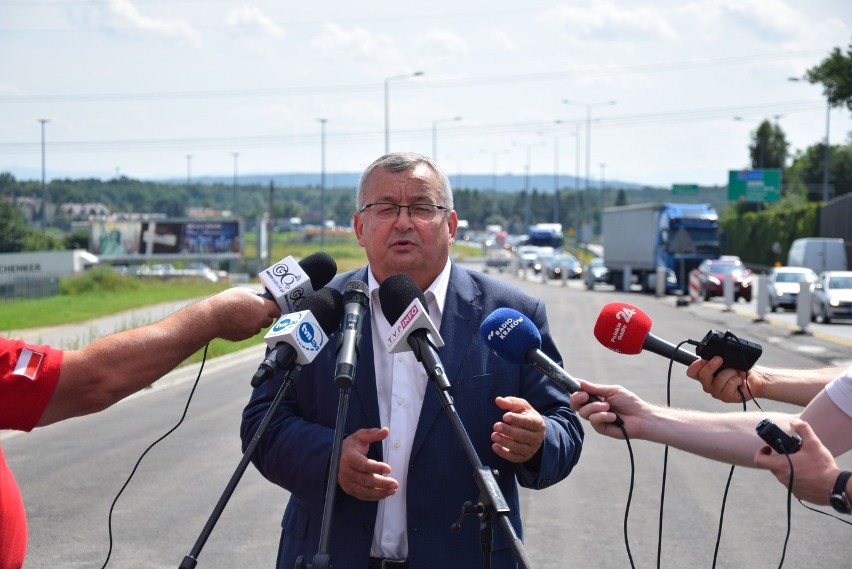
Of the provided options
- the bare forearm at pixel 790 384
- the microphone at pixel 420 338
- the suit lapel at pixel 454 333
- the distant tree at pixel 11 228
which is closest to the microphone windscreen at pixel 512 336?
the microphone at pixel 420 338

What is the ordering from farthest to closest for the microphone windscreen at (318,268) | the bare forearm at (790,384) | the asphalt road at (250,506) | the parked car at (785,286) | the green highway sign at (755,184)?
the green highway sign at (755,184) → the parked car at (785,286) → the asphalt road at (250,506) → the bare forearm at (790,384) → the microphone windscreen at (318,268)

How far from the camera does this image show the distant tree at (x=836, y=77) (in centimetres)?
5522

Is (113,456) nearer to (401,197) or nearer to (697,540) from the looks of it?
(697,540)

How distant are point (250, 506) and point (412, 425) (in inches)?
223

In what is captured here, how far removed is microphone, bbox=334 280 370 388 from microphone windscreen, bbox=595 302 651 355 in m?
0.81

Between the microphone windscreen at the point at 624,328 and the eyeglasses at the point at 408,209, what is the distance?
0.79 meters

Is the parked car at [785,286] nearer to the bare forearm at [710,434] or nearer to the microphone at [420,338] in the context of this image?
the bare forearm at [710,434]

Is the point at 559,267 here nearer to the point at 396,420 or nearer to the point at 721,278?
the point at 721,278

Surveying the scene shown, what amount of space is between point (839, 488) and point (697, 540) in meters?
4.99

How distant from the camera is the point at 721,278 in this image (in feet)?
154

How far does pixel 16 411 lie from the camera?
10.6 feet

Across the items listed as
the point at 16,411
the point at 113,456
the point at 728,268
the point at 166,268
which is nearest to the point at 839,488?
the point at 16,411

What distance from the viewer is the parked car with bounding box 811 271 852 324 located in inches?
1254

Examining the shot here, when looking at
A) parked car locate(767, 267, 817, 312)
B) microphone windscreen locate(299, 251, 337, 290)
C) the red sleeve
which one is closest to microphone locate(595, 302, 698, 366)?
microphone windscreen locate(299, 251, 337, 290)
